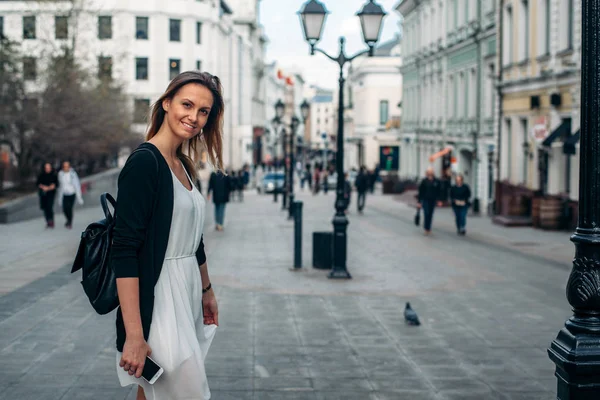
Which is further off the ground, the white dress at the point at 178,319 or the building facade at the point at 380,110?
the building facade at the point at 380,110

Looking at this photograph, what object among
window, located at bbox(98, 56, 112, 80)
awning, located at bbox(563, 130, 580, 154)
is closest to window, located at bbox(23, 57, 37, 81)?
window, located at bbox(98, 56, 112, 80)

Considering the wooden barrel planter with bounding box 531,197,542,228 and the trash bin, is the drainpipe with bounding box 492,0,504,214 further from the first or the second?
the trash bin

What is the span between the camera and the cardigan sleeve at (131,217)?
11.5 ft

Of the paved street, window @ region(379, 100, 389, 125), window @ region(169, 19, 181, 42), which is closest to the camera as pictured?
the paved street

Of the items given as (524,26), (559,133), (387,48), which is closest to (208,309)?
(559,133)

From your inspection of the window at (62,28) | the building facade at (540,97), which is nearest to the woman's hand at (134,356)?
the building facade at (540,97)

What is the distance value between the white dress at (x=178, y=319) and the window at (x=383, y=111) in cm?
8018

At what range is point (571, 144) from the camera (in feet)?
75.0

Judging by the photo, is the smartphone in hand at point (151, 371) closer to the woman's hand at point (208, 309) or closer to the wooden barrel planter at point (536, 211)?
the woman's hand at point (208, 309)

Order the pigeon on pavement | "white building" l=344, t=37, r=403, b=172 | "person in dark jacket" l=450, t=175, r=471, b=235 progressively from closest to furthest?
the pigeon on pavement → "person in dark jacket" l=450, t=175, r=471, b=235 → "white building" l=344, t=37, r=403, b=172

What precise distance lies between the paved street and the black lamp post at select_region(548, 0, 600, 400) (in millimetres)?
2264

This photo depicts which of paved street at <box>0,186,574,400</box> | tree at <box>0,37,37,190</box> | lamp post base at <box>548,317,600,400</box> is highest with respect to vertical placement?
tree at <box>0,37,37,190</box>

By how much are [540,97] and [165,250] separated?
24.7 meters

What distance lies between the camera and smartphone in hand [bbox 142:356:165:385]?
11.8 ft
